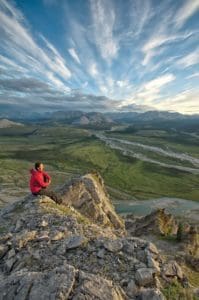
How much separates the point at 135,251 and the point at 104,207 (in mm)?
36884

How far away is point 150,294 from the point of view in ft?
45.0

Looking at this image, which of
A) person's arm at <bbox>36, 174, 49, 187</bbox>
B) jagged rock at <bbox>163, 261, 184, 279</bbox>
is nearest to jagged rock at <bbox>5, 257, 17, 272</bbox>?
jagged rock at <bbox>163, 261, 184, 279</bbox>

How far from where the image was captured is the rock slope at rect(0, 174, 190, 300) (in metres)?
13.5

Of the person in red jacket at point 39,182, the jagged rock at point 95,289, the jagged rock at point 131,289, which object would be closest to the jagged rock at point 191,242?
the person in red jacket at point 39,182

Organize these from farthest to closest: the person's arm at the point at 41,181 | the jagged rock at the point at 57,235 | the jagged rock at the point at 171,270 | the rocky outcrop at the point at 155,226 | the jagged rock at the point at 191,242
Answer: the rocky outcrop at the point at 155,226, the jagged rock at the point at 191,242, the person's arm at the point at 41,181, the jagged rock at the point at 57,235, the jagged rock at the point at 171,270

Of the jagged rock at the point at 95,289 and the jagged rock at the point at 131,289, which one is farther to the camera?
the jagged rock at the point at 131,289

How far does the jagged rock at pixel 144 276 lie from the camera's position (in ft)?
48.8

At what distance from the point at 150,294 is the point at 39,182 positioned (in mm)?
17268

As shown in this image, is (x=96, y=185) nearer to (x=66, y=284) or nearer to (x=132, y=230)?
(x=132, y=230)

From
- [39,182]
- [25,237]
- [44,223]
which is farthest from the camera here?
[39,182]

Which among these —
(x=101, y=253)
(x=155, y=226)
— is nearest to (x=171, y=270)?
(x=101, y=253)

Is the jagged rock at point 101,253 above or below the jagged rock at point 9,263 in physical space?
above

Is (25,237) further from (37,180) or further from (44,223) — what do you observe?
(37,180)

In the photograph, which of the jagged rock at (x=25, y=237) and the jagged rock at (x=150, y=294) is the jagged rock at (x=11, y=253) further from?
the jagged rock at (x=150, y=294)
